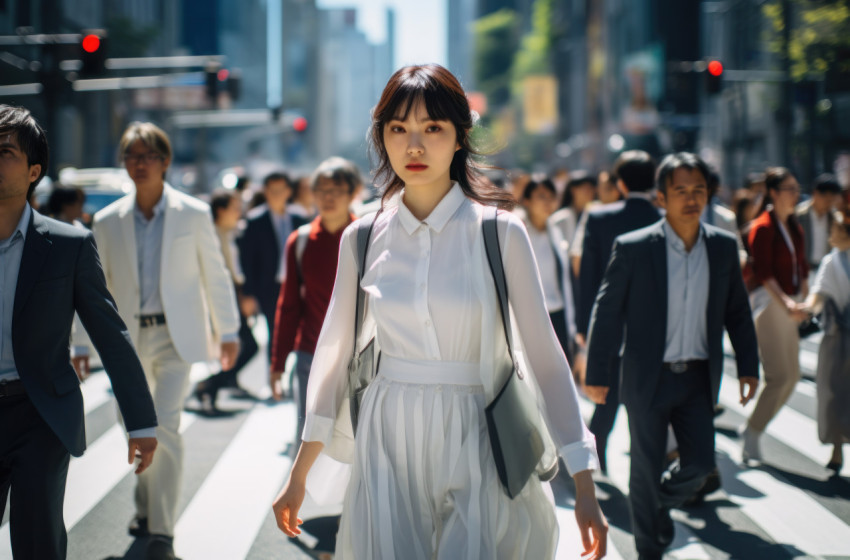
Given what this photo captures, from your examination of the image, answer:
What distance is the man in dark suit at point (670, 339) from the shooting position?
4746 millimetres

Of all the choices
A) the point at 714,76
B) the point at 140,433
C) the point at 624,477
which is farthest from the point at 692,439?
the point at 714,76

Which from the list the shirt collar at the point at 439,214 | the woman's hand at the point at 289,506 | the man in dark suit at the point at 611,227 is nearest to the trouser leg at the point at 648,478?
the man in dark suit at the point at 611,227

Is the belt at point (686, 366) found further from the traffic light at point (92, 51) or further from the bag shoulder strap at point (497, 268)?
the traffic light at point (92, 51)

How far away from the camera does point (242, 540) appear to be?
18.4ft

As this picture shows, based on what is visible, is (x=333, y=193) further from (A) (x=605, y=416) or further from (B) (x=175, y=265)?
(A) (x=605, y=416)

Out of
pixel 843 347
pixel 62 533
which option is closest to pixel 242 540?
pixel 62 533

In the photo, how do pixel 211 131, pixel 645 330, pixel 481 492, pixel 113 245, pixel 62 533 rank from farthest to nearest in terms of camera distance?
pixel 211 131 < pixel 113 245 < pixel 645 330 < pixel 62 533 < pixel 481 492

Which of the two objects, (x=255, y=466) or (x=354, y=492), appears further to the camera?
(x=255, y=466)

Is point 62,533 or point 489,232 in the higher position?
point 489,232

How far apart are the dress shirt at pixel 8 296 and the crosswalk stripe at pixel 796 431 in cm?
567

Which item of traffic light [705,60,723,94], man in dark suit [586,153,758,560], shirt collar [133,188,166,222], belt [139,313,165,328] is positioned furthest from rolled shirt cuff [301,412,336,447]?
traffic light [705,60,723,94]

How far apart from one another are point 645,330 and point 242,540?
8.14 ft

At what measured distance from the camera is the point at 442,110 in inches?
114

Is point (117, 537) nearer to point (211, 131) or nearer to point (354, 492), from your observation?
point (354, 492)
